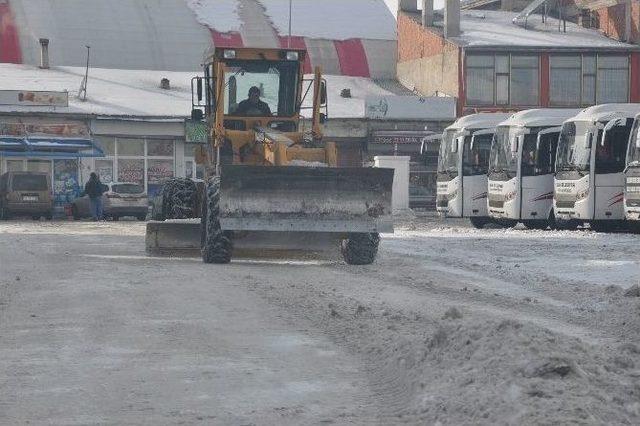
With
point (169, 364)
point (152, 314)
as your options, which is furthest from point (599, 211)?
point (169, 364)

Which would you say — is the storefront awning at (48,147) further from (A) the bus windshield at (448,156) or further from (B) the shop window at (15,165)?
(A) the bus windshield at (448,156)

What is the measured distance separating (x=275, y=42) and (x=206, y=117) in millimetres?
38844

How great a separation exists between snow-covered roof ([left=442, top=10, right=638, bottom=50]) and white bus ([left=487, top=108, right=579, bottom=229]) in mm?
19120

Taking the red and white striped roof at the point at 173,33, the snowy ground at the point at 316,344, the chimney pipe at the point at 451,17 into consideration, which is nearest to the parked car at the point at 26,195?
the red and white striped roof at the point at 173,33

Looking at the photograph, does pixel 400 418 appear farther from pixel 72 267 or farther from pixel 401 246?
pixel 401 246

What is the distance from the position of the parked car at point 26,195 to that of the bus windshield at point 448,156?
12.9 meters

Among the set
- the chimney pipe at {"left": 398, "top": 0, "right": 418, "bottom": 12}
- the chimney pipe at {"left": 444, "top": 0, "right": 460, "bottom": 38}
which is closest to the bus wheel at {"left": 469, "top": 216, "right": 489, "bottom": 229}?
the chimney pipe at {"left": 444, "top": 0, "right": 460, "bottom": 38}

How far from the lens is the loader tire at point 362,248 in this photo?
1786cm

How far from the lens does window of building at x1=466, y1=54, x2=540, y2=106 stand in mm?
51781

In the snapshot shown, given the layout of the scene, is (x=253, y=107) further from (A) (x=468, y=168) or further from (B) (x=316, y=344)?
(A) (x=468, y=168)

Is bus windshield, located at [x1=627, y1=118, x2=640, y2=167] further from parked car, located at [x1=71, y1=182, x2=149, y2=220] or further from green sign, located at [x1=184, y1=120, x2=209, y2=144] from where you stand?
parked car, located at [x1=71, y1=182, x2=149, y2=220]

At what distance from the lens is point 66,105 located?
4688cm

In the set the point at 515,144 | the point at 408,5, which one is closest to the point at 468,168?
the point at 515,144

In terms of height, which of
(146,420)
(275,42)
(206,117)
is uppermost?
(275,42)
